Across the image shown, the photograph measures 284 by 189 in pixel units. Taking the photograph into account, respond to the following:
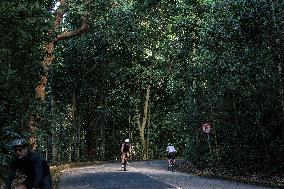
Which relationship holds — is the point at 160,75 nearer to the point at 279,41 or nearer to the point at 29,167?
the point at 279,41

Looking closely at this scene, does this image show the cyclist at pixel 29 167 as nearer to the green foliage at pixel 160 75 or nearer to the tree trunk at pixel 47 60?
the green foliage at pixel 160 75

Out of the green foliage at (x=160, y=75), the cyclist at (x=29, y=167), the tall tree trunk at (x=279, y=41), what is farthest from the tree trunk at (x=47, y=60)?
the cyclist at (x=29, y=167)

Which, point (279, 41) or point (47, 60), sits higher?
point (47, 60)

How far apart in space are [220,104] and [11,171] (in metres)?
25.1

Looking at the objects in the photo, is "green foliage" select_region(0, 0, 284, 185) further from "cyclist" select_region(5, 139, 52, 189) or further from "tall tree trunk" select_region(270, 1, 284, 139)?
"cyclist" select_region(5, 139, 52, 189)

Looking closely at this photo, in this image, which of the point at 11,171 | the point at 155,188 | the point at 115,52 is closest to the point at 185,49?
the point at 115,52

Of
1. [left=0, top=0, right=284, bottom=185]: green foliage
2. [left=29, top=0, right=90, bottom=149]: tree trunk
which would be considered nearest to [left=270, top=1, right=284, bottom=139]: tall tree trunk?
[left=0, top=0, right=284, bottom=185]: green foliage

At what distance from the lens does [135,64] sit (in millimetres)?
53031

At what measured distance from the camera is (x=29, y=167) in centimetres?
748

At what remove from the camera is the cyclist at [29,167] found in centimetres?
711

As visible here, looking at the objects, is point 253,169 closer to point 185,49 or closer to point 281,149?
point 281,149

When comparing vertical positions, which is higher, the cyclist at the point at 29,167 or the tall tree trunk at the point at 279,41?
the tall tree trunk at the point at 279,41

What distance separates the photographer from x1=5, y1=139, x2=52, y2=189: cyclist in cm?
711

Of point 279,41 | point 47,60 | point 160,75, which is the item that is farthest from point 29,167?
point 160,75
